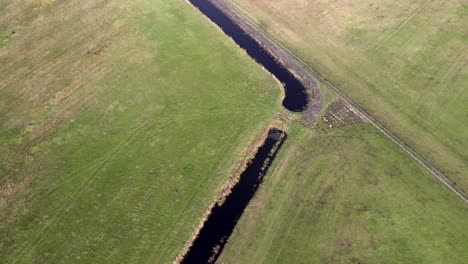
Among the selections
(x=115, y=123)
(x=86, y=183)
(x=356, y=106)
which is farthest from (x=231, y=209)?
(x=356, y=106)

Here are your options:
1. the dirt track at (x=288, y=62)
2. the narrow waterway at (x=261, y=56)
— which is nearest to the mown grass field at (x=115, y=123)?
the narrow waterway at (x=261, y=56)

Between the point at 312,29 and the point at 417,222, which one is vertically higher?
the point at 312,29

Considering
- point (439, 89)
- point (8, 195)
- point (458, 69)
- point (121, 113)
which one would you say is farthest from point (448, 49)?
point (8, 195)

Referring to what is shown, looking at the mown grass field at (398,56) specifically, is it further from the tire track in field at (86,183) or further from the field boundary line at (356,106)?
the tire track in field at (86,183)

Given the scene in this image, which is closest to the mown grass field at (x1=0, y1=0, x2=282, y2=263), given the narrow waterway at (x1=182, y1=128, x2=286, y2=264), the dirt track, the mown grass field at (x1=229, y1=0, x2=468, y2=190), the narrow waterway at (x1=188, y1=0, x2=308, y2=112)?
the narrow waterway at (x1=182, y1=128, x2=286, y2=264)

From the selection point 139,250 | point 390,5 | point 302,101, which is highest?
point 390,5

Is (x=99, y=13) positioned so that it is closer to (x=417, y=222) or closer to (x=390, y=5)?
(x=390, y=5)

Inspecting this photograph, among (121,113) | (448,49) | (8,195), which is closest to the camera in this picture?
(8,195)
